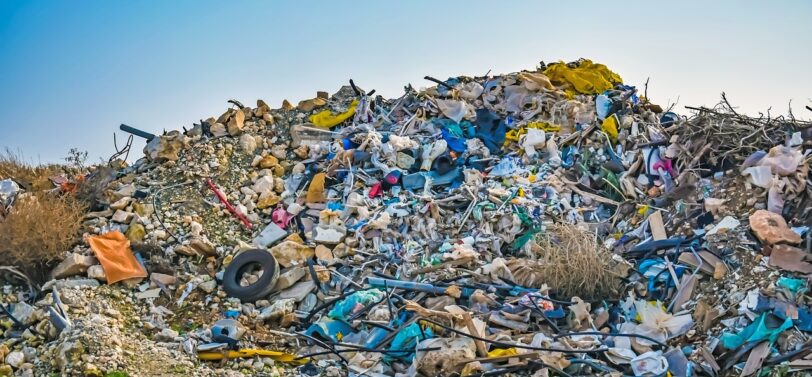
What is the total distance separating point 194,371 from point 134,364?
485 mm

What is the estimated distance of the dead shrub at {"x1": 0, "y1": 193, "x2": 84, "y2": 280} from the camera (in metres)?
8.57

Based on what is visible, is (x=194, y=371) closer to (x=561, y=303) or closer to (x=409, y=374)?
(x=409, y=374)

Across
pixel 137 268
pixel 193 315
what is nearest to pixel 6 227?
pixel 137 268

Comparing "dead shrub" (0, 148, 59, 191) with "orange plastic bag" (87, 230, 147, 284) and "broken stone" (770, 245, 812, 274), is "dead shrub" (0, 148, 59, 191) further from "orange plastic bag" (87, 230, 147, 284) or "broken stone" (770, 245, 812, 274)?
"broken stone" (770, 245, 812, 274)

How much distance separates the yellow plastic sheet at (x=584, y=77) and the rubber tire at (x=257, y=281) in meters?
5.46

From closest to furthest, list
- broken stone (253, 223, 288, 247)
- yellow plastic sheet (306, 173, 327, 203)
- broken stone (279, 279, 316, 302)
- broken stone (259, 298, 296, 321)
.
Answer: broken stone (259, 298, 296, 321) → broken stone (279, 279, 316, 302) → broken stone (253, 223, 288, 247) → yellow plastic sheet (306, 173, 327, 203)

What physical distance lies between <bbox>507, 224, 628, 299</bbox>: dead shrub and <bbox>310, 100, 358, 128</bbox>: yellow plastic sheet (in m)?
4.55

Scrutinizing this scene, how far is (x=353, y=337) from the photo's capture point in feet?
24.5

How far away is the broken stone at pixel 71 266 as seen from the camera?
8.48 meters

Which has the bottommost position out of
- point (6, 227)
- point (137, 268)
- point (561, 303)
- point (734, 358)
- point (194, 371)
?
point (734, 358)

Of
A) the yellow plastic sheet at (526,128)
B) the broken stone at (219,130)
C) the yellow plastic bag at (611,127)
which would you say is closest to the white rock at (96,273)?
Answer: the broken stone at (219,130)

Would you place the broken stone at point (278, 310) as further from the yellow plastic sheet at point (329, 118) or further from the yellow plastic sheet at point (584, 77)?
the yellow plastic sheet at point (584, 77)

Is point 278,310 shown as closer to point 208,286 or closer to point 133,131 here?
point 208,286

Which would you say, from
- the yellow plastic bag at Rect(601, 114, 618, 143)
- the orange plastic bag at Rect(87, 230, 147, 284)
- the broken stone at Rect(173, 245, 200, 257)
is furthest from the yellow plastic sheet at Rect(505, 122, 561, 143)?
the orange plastic bag at Rect(87, 230, 147, 284)
